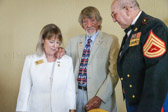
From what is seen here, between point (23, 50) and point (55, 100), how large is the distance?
5.54 feet

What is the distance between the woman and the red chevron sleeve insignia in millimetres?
798

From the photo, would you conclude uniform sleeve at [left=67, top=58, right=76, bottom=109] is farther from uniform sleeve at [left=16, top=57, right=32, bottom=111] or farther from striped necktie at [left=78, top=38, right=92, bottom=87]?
uniform sleeve at [left=16, top=57, right=32, bottom=111]

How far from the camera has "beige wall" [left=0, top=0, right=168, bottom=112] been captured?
264cm

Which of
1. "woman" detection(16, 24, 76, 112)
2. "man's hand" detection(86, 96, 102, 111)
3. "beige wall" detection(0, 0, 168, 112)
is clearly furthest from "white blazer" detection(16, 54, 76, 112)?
"beige wall" detection(0, 0, 168, 112)

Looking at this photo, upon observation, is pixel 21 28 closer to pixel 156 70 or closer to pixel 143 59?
pixel 143 59

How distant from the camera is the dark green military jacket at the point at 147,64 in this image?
858 millimetres

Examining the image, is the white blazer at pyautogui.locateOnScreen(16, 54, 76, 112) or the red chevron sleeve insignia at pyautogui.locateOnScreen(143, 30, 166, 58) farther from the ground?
the red chevron sleeve insignia at pyautogui.locateOnScreen(143, 30, 166, 58)

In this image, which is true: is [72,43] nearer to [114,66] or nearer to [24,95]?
[114,66]

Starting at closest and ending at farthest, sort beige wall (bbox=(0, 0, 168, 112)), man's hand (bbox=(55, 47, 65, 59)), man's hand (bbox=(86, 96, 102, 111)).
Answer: man's hand (bbox=(55, 47, 65, 59)), man's hand (bbox=(86, 96, 102, 111)), beige wall (bbox=(0, 0, 168, 112))

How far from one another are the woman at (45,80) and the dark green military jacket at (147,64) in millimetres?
586

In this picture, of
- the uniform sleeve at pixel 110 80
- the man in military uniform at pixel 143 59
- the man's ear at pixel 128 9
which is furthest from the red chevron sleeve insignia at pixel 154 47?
the uniform sleeve at pixel 110 80

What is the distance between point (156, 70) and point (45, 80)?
927 millimetres

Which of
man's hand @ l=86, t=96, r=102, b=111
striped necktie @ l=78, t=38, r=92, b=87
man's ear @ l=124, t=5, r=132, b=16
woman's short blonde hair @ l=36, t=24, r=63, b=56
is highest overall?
man's ear @ l=124, t=5, r=132, b=16

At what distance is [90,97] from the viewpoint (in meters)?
1.69
